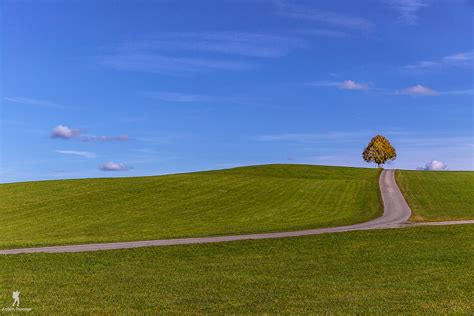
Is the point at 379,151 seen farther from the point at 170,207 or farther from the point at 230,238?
the point at 230,238

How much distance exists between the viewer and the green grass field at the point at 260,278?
1622 centimetres

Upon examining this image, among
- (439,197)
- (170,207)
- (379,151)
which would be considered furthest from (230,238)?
(379,151)

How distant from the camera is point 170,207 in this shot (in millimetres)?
53938

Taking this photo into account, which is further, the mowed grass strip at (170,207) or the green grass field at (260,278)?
the mowed grass strip at (170,207)

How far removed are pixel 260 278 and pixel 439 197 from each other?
170ft

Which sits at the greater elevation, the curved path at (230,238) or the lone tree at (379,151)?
the lone tree at (379,151)

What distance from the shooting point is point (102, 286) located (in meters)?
19.7

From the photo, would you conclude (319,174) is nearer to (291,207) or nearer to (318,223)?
(291,207)

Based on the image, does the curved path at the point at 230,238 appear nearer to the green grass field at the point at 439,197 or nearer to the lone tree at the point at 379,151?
the green grass field at the point at 439,197

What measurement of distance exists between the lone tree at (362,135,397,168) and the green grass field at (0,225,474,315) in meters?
106

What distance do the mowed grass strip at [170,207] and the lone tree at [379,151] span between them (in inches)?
2110

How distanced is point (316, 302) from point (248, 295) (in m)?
2.63

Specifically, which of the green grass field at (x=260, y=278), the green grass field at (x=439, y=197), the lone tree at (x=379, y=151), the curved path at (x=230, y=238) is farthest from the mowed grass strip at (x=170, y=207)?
the lone tree at (x=379, y=151)

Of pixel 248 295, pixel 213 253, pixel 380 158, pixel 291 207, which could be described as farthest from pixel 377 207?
pixel 380 158
